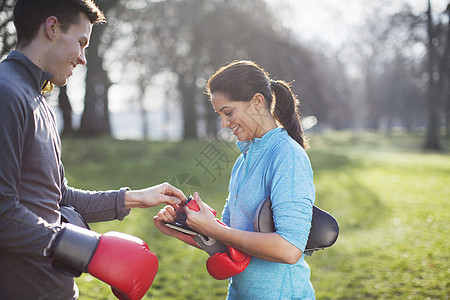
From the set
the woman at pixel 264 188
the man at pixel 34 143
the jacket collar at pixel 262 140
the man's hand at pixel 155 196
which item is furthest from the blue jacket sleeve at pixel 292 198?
the man at pixel 34 143

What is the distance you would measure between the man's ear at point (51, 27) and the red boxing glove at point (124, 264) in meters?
0.89

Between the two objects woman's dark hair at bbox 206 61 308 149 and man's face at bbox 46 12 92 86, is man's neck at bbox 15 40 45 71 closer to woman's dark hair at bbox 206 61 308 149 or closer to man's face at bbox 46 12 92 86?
man's face at bbox 46 12 92 86

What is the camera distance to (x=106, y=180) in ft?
33.6

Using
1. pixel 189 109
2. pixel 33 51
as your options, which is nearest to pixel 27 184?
pixel 33 51

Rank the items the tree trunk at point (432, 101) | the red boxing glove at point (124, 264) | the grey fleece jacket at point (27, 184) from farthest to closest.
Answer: the tree trunk at point (432, 101), the red boxing glove at point (124, 264), the grey fleece jacket at point (27, 184)

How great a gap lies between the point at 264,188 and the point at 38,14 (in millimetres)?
1268

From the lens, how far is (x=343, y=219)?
8055 millimetres

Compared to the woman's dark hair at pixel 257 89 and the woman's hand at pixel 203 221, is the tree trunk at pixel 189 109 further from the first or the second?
the woman's hand at pixel 203 221

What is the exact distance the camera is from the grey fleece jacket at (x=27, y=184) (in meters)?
1.29

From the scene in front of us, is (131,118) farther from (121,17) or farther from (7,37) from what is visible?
(7,37)

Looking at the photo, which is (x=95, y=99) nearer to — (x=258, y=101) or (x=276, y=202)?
(x=258, y=101)

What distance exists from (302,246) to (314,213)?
28cm

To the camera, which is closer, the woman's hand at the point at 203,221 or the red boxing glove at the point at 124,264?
the red boxing glove at the point at 124,264

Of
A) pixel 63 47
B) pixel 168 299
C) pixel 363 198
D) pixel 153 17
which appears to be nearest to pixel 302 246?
pixel 63 47
